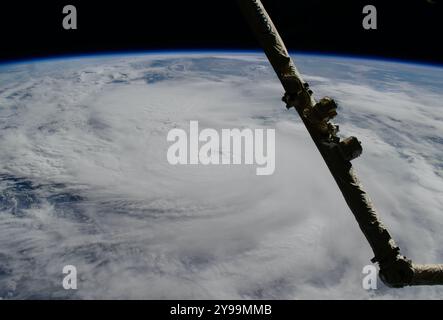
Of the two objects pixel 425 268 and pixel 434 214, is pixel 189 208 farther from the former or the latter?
pixel 425 268

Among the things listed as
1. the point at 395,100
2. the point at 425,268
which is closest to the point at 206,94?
the point at 395,100

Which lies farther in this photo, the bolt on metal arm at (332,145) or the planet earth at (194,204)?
the planet earth at (194,204)

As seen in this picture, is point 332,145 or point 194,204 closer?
point 332,145

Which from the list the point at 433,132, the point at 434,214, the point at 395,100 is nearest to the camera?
the point at 434,214

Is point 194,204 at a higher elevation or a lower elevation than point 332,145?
higher

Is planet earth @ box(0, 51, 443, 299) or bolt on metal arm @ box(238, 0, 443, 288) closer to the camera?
bolt on metal arm @ box(238, 0, 443, 288)
